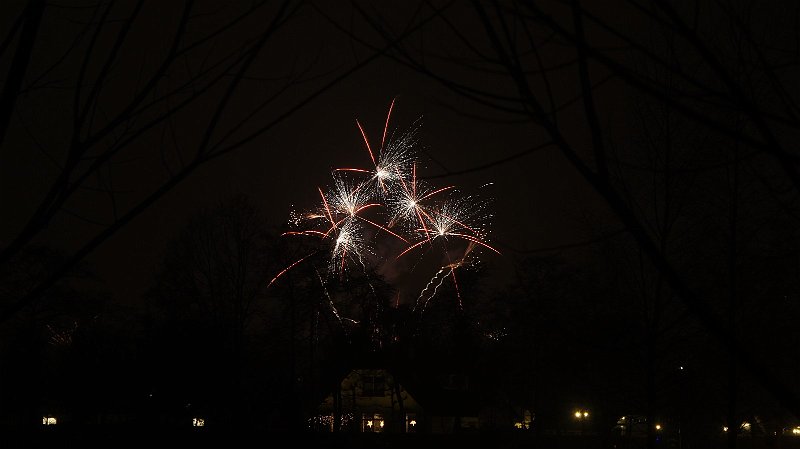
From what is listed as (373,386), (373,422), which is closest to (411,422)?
(373,422)

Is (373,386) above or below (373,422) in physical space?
above

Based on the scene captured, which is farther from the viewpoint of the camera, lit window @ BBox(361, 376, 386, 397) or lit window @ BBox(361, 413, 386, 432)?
lit window @ BBox(361, 413, 386, 432)

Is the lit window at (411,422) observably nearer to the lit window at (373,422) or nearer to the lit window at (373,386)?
the lit window at (373,422)

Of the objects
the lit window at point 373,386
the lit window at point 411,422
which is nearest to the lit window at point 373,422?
the lit window at point 411,422

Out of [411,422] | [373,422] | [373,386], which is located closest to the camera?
[373,386]

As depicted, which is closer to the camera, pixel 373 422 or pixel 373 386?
pixel 373 386

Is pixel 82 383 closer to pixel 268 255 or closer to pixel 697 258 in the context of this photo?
pixel 268 255

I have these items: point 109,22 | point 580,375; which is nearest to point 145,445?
point 580,375

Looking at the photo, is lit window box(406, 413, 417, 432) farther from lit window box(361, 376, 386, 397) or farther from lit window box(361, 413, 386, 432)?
lit window box(361, 376, 386, 397)

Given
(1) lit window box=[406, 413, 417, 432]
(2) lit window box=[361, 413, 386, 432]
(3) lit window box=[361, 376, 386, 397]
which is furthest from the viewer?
(1) lit window box=[406, 413, 417, 432]

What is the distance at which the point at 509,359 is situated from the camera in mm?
49219

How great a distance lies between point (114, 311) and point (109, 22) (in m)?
37.6

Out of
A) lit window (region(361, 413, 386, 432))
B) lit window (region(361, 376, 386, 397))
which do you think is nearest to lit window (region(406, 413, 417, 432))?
lit window (region(361, 413, 386, 432))

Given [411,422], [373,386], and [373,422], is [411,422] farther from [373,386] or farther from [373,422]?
[373,386]
